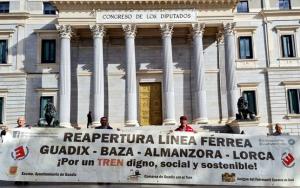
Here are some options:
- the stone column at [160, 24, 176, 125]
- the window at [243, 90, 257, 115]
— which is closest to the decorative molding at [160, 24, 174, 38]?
the stone column at [160, 24, 176, 125]

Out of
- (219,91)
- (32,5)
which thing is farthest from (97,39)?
(219,91)

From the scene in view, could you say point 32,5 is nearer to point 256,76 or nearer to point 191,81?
point 191,81

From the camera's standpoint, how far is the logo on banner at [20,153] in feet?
35.6

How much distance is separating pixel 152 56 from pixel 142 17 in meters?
4.56

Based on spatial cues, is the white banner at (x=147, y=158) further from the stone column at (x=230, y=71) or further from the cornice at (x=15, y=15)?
the cornice at (x=15, y=15)

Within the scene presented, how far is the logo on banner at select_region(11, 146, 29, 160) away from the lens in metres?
10.8

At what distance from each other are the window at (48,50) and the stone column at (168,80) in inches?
426

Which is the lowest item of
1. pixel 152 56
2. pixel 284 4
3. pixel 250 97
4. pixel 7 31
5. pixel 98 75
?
pixel 250 97

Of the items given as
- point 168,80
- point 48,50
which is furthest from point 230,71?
point 48,50

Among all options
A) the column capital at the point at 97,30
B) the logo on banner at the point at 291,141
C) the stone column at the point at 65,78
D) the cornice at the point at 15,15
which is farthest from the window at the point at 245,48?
the logo on banner at the point at 291,141

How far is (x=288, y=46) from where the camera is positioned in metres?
37.1

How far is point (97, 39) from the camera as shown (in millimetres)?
32156

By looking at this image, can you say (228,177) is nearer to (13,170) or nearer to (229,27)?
(13,170)

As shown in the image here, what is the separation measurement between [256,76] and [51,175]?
95.7 ft
